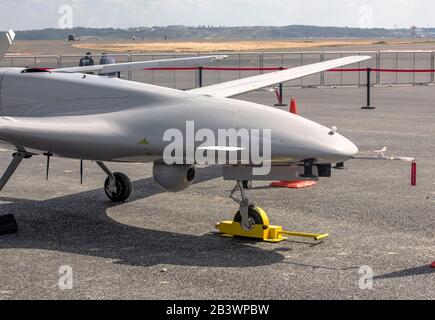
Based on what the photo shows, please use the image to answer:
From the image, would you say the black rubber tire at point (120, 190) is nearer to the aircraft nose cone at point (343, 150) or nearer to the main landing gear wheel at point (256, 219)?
the main landing gear wheel at point (256, 219)

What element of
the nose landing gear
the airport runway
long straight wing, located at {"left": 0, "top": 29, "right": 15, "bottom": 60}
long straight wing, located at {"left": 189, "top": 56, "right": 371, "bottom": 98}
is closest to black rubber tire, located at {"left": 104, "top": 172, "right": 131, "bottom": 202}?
the airport runway

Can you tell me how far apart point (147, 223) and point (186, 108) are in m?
2.52

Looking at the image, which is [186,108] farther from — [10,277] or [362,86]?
[362,86]

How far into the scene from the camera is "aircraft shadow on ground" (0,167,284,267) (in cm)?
1031

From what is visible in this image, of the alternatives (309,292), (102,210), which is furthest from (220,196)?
(309,292)

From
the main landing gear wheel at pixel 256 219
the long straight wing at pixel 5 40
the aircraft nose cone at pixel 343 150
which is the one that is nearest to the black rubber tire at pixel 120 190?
the long straight wing at pixel 5 40

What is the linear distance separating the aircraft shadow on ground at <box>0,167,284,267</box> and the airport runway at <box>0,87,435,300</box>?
0.06ft

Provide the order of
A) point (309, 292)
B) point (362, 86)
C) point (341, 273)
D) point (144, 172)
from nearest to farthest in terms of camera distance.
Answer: point (309, 292) → point (341, 273) → point (144, 172) → point (362, 86)

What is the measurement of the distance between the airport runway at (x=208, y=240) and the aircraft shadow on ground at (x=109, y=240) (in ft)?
0.06

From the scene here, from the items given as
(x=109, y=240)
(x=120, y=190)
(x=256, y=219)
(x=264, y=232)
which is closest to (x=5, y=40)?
(x=120, y=190)

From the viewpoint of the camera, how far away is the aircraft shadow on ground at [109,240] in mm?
10312

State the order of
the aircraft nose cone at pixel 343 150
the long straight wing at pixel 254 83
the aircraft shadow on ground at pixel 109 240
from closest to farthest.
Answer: the aircraft nose cone at pixel 343 150 < the aircraft shadow on ground at pixel 109 240 < the long straight wing at pixel 254 83

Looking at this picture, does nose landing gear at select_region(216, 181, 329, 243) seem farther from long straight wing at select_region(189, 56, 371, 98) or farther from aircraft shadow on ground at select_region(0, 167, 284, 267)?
long straight wing at select_region(189, 56, 371, 98)

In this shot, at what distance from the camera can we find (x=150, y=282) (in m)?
9.27
